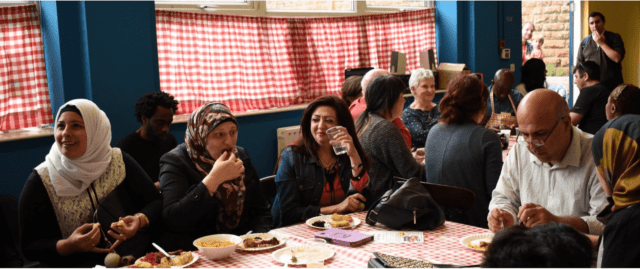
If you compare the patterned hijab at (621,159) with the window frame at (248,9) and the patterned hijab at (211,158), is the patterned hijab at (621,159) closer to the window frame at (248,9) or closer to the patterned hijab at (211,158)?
the patterned hijab at (211,158)

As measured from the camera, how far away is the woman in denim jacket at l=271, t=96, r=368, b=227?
9.80ft

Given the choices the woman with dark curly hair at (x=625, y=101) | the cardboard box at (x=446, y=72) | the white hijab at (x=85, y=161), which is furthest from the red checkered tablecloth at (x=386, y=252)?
the cardboard box at (x=446, y=72)

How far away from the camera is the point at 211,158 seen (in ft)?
9.29

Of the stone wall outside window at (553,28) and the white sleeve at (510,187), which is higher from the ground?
the stone wall outside window at (553,28)

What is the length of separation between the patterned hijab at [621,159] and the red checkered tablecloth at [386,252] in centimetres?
55

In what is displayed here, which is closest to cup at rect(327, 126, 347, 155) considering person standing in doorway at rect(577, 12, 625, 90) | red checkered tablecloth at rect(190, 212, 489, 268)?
red checkered tablecloth at rect(190, 212, 489, 268)

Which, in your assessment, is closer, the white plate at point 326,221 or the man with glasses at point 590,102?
the white plate at point 326,221

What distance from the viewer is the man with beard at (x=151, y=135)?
3861 millimetres

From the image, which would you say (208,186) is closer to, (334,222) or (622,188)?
(334,222)

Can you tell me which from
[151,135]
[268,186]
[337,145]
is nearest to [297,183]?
[337,145]

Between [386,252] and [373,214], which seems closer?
[386,252]

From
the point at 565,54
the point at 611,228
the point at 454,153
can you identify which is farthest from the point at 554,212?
the point at 565,54

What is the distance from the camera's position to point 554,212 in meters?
2.33

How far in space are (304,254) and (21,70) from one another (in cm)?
302
